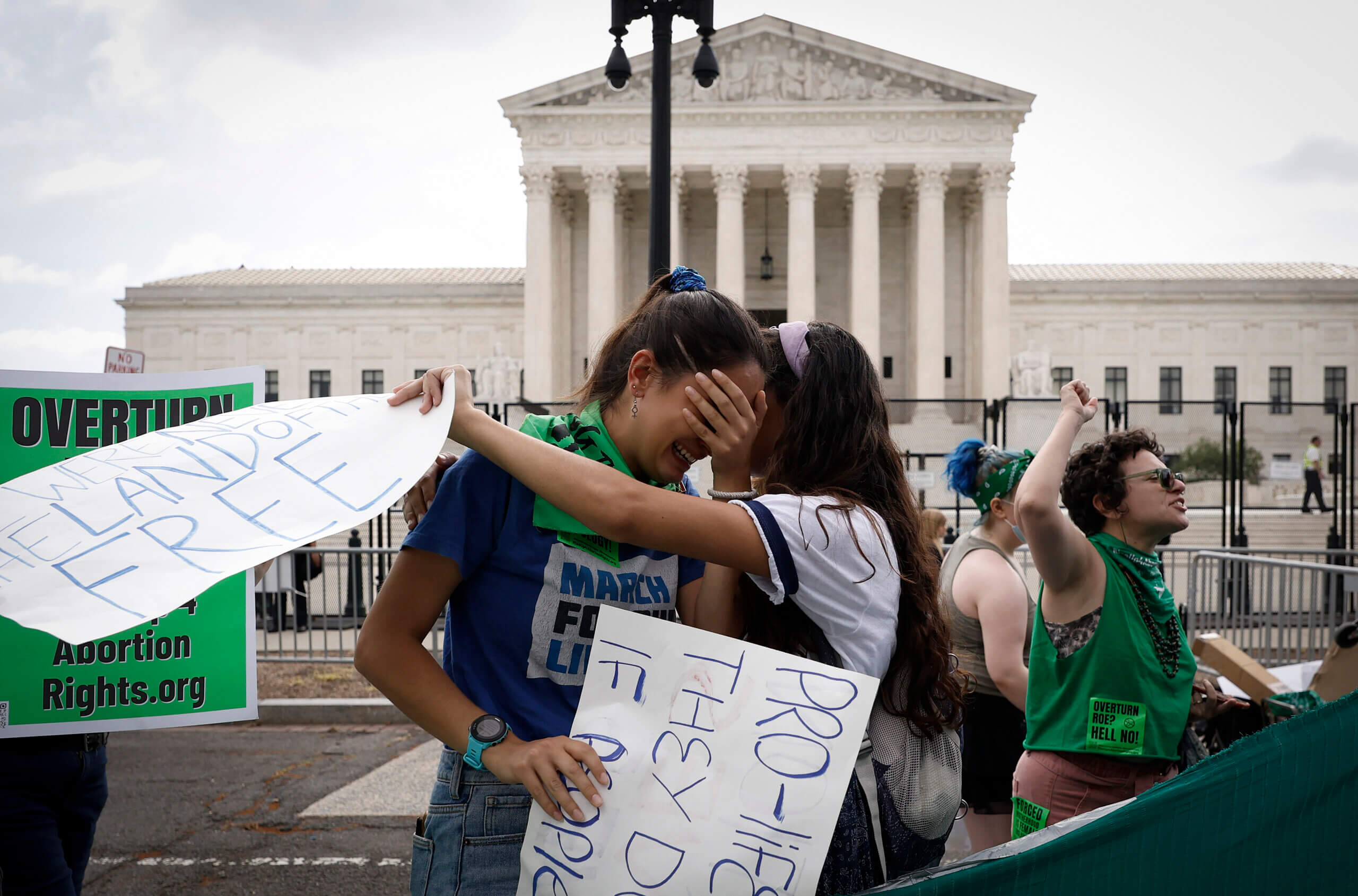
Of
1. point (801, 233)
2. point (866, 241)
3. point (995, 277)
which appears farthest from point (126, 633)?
point (995, 277)

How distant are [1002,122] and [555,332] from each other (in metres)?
20.7

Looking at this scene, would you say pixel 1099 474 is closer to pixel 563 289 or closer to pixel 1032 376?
pixel 1032 376

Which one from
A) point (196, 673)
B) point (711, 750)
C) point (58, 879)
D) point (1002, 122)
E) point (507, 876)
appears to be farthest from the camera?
point (1002, 122)

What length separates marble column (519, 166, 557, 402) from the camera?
41969mm

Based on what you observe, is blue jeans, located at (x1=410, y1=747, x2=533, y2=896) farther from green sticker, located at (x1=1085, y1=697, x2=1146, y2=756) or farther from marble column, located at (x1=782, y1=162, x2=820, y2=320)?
marble column, located at (x1=782, y1=162, x2=820, y2=320)

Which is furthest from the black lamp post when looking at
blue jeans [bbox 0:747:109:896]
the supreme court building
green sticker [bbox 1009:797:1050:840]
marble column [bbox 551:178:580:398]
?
marble column [bbox 551:178:580:398]

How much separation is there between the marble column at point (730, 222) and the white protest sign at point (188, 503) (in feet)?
132

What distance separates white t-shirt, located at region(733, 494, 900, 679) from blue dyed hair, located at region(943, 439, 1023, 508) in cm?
202

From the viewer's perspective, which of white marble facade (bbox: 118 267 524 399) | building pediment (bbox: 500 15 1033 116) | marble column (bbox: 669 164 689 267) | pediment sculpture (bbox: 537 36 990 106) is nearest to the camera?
building pediment (bbox: 500 15 1033 116)

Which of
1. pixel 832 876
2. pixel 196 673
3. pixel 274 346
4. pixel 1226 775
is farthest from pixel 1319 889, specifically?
pixel 274 346

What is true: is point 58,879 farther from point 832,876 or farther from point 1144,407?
point 1144,407

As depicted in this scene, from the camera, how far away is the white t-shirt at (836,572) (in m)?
1.71

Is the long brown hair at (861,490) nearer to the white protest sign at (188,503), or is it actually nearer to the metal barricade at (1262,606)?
the white protest sign at (188,503)

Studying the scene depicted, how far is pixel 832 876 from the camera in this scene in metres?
1.74
